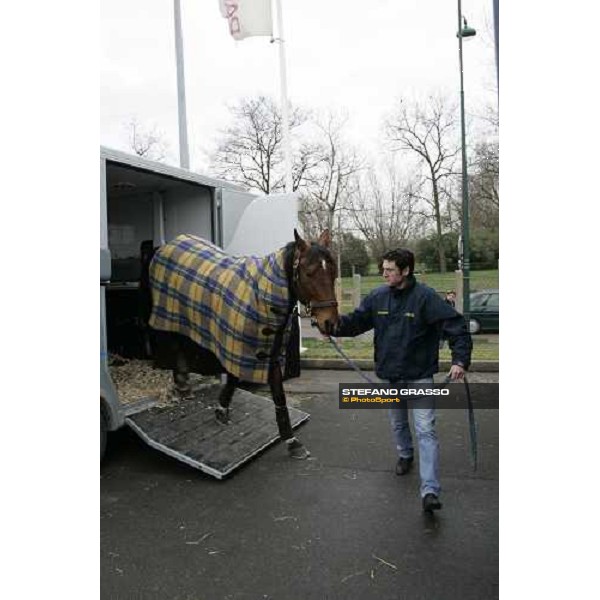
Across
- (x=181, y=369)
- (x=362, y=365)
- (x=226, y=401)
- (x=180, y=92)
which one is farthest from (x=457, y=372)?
(x=180, y=92)

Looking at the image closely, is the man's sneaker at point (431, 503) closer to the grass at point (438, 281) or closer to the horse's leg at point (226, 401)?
the grass at point (438, 281)

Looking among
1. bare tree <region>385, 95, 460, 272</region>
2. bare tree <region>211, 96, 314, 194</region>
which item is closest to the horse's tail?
bare tree <region>211, 96, 314, 194</region>

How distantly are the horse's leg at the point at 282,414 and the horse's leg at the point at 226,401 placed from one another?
453 mm

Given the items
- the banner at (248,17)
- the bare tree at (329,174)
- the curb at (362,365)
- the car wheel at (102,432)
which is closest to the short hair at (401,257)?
the bare tree at (329,174)

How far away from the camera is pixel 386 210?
7.04ft

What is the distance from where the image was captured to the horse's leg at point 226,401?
3.69 m

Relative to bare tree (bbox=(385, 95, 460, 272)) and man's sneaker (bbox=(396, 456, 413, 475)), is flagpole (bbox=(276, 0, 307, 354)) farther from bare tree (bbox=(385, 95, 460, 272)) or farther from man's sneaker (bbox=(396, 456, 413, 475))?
man's sneaker (bbox=(396, 456, 413, 475))

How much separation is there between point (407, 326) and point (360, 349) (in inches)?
20.1

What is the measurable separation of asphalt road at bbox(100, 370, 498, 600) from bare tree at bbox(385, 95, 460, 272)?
27.8 inches

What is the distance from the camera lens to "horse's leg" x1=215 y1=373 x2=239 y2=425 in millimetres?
3688

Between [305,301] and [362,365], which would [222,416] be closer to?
[362,365]
